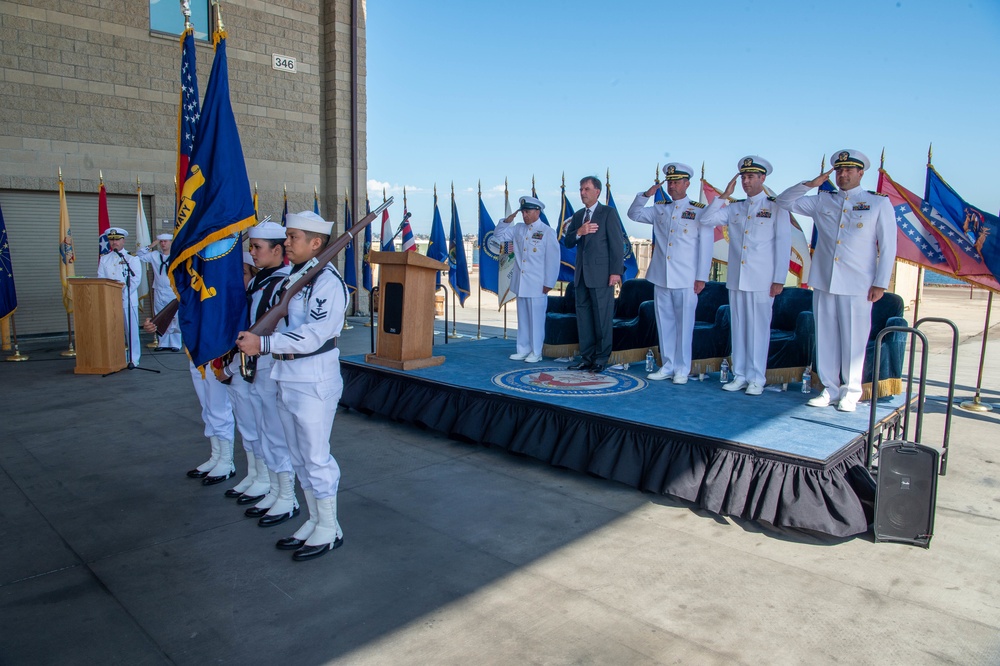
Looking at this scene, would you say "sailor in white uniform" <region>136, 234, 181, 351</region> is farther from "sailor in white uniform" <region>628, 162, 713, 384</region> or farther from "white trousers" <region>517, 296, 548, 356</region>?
"sailor in white uniform" <region>628, 162, 713, 384</region>

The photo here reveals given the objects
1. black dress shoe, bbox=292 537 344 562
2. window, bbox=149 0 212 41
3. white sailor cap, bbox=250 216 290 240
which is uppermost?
window, bbox=149 0 212 41

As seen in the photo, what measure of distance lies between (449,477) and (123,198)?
962 centimetres

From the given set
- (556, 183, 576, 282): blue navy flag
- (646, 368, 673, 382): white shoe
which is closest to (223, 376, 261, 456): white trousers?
(646, 368, 673, 382): white shoe

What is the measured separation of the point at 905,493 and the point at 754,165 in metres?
2.81

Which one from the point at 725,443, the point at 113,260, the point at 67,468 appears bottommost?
the point at 67,468

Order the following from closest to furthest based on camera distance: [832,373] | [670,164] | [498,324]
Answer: [832,373] < [670,164] < [498,324]

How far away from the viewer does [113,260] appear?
8.67 m

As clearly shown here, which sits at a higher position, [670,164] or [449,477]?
[670,164]

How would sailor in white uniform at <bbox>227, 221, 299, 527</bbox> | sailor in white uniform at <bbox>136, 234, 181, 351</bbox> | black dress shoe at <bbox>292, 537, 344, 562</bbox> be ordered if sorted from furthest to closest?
sailor in white uniform at <bbox>136, 234, 181, 351</bbox> → sailor in white uniform at <bbox>227, 221, 299, 527</bbox> → black dress shoe at <bbox>292, 537, 344, 562</bbox>

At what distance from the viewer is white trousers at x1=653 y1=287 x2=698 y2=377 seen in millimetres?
5875

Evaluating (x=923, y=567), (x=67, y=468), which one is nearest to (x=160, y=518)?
(x=67, y=468)

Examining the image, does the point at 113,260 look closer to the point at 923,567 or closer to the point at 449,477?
the point at 449,477

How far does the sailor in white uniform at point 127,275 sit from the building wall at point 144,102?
284cm

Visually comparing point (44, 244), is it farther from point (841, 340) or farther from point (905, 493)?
point (905, 493)
